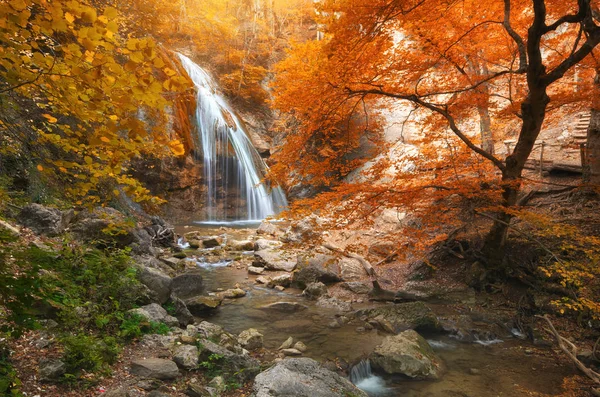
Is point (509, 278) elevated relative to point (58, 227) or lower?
lower

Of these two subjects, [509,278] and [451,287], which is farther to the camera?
[451,287]

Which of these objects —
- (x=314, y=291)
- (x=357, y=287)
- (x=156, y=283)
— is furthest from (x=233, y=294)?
(x=357, y=287)

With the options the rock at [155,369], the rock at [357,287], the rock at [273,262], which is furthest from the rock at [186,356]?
the rock at [273,262]

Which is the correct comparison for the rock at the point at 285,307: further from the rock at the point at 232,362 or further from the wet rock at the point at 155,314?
the rock at the point at 232,362

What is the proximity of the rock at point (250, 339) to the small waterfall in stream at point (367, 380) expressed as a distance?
1.60 m

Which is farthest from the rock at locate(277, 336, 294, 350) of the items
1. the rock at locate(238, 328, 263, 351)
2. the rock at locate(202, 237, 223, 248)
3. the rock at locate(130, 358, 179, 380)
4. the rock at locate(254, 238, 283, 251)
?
the rock at locate(202, 237, 223, 248)

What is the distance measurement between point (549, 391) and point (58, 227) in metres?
8.32

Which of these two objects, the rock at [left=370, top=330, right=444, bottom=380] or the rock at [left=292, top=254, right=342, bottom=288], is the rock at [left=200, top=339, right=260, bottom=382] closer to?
the rock at [left=370, top=330, right=444, bottom=380]

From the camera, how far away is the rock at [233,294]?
24.5ft

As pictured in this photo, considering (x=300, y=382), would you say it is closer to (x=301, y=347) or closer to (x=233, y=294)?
(x=301, y=347)

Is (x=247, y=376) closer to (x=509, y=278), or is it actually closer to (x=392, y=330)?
(x=392, y=330)

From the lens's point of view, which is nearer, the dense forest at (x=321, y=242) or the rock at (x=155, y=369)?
the dense forest at (x=321, y=242)

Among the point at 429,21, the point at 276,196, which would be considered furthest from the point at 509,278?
the point at 276,196

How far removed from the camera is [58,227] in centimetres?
572
